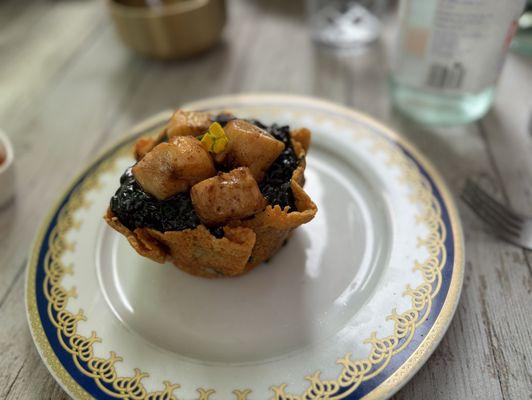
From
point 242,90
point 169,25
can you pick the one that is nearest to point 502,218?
point 242,90

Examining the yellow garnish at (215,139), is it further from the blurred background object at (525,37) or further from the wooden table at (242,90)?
the blurred background object at (525,37)

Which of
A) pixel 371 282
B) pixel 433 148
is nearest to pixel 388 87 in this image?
pixel 433 148

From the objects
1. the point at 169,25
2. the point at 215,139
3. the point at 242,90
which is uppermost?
the point at 215,139

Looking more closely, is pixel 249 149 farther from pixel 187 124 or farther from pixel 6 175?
pixel 6 175

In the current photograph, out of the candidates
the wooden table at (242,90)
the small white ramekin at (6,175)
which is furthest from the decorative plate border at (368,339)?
the small white ramekin at (6,175)

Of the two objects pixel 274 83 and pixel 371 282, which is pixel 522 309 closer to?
pixel 371 282

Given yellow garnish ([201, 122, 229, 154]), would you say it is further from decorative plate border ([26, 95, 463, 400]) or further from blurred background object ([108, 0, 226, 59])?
blurred background object ([108, 0, 226, 59])

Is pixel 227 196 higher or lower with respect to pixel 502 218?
higher
